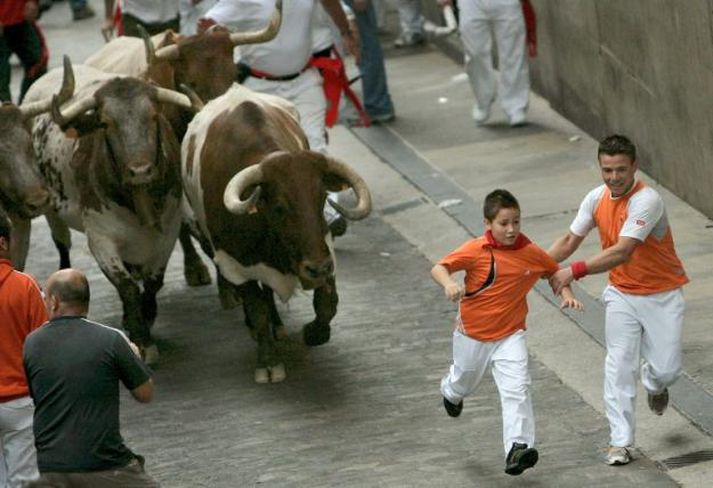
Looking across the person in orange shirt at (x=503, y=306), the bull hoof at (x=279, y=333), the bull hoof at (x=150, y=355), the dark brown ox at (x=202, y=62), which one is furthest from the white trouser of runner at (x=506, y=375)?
the dark brown ox at (x=202, y=62)

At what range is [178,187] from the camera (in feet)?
43.5

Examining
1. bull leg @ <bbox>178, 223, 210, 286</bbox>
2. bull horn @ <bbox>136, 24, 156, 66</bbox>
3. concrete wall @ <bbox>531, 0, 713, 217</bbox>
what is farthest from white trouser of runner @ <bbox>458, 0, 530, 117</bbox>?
bull horn @ <bbox>136, 24, 156, 66</bbox>

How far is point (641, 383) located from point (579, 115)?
23.4 ft

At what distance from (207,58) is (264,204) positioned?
2463 millimetres

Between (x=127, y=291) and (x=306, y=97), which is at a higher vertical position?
(x=306, y=97)

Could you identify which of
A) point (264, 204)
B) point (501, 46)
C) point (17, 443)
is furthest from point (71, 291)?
point (501, 46)

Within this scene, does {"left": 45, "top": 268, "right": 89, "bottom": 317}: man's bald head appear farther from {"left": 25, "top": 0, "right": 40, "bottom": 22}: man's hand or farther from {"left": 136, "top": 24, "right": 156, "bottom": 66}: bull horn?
{"left": 25, "top": 0, "right": 40, "bottom": 22}: man's hand

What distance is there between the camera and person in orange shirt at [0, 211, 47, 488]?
364 inches

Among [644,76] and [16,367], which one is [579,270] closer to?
[16,367]

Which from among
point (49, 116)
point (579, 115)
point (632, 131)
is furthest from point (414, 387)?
point (579, 115)

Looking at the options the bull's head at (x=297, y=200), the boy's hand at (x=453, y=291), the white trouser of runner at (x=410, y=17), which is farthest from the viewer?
the white trouser of runner at (x=410, y=17)

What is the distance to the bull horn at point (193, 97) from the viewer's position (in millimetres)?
13430

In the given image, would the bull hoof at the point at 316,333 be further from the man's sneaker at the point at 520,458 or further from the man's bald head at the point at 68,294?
the man's bald head at the point at 68,294

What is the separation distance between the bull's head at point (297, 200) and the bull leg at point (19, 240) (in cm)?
169
